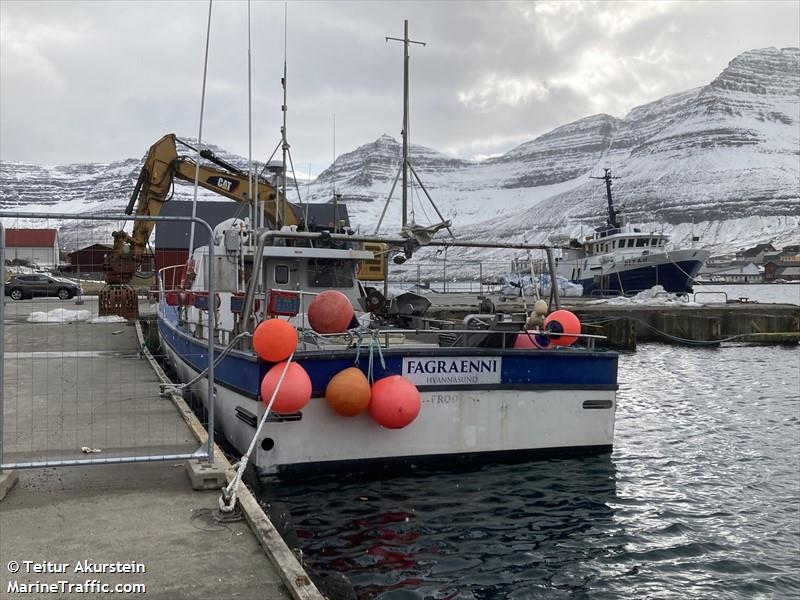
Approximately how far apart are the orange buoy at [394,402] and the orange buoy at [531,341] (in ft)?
6.68

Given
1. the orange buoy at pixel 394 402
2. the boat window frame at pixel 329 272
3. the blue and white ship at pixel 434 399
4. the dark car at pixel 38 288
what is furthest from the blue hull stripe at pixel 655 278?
the orange buoy at pixel 394 402

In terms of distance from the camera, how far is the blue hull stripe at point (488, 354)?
7734 millimetres

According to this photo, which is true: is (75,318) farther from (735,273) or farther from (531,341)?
(735,273)

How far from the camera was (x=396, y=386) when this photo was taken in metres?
7.58

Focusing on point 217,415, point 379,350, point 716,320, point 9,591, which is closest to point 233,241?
point 217,415

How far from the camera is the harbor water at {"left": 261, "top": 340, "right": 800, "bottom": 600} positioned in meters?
6.13

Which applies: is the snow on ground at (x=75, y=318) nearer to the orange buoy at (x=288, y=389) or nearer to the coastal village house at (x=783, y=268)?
the orange buoy at (x=288, y=389)

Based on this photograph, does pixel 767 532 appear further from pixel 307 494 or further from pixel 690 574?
pixel 307 494

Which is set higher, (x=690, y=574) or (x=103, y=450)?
(x=103, y=450)

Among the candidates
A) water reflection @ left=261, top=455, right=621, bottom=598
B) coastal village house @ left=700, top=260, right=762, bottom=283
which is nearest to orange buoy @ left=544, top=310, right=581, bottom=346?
water reflection @ left=261, top=455, right=621, bottom=598

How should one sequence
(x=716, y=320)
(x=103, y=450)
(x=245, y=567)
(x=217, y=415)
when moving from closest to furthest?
(x=245, y=567) < (x=103, y=450) < (x=217, y=415) < (x=716, y=320)

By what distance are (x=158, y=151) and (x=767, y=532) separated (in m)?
15.9

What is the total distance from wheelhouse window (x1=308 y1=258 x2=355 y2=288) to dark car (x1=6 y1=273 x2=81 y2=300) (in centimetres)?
2607

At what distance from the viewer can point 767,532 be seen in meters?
7.49
